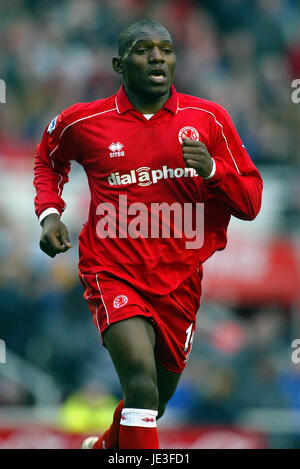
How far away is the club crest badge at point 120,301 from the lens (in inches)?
205

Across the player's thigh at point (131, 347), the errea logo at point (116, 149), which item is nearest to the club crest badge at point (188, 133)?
the errea logo at point (116, 149)

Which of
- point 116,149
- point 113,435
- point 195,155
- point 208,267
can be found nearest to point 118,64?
point 116,149

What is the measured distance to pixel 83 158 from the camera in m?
5.61

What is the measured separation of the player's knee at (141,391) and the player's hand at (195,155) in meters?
1.15

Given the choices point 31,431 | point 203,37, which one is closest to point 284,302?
point 31,431

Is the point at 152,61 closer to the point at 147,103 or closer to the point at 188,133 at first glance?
the point at 147,103

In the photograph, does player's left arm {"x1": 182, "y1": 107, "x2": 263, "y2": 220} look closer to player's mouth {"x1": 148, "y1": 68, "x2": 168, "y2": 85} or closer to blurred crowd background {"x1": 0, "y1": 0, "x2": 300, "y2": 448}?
player's mouth {"x1": 148, "y1": 68, "x2": 168, "y2": 85}

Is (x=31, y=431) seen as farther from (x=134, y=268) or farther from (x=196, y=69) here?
(x=196, y=69)

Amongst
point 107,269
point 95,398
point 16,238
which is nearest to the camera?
point 107,269

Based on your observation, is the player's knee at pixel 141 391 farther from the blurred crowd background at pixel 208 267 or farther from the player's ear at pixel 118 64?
the blurred crowd background at pixel 208 267

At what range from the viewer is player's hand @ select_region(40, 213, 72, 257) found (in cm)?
530

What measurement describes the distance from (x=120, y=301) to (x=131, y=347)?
31 cm

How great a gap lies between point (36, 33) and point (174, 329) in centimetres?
884

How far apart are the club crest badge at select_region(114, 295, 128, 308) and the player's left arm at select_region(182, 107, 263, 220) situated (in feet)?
2.61
